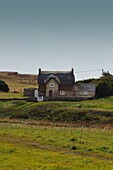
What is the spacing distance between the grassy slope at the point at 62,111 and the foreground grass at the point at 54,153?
20623 mm

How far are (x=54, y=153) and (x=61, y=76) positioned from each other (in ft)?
202

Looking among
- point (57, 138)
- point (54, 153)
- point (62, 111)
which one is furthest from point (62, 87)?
point (54, 153)

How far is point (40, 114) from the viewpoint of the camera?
64625 millimetres

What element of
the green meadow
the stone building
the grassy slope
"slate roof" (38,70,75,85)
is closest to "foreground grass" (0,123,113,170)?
the green meadow

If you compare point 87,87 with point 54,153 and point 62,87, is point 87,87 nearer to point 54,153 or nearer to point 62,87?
point 62,87

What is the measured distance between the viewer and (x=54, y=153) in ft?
88.8

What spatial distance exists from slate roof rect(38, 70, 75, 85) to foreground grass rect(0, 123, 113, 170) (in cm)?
4694

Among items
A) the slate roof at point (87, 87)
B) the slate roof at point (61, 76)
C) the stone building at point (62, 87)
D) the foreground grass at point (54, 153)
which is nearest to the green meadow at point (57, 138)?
the foreground grass at point (54, 153)

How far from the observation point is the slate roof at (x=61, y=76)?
8681 centimetres

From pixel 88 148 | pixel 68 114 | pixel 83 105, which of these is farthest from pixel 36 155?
pixel 83 105

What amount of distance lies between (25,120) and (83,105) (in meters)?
11.3

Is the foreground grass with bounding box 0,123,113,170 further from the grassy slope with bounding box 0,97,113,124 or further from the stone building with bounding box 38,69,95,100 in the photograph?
the stone building with bounding box 38,69,95,100

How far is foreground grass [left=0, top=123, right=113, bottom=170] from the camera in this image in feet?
69.9

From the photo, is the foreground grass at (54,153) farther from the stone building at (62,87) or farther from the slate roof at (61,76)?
the slate roof at (61,76)
